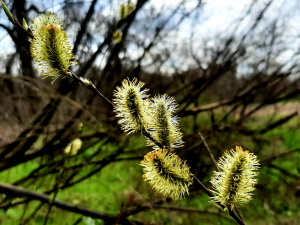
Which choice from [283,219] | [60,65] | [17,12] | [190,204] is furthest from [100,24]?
[283,219]

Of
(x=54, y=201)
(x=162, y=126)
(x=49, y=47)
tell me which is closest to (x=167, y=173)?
(x=162, y=126)

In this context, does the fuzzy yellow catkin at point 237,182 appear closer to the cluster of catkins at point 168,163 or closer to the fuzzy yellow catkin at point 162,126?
the cluster of catkins at point 168,163

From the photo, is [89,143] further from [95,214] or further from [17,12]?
[17,12]

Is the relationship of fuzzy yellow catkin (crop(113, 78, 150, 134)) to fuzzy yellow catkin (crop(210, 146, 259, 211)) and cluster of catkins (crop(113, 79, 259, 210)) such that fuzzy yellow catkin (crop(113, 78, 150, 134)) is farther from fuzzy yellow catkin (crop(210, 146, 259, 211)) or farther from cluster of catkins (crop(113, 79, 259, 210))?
fuzzy yellow catkin (crop(210, 146, 259, 211))

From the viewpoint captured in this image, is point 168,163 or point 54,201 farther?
point 54,201

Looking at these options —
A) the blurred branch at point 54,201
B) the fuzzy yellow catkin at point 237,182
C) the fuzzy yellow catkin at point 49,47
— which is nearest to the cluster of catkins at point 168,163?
the fuzzy yellow catkin at point 237,182

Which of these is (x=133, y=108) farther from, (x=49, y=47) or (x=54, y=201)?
(x=54, y=201)
